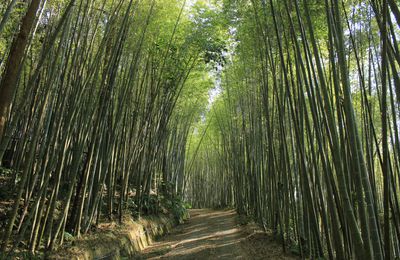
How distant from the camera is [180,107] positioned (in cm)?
1020

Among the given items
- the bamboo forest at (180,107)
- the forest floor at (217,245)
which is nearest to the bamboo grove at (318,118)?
the bamboo forest at (180,107)

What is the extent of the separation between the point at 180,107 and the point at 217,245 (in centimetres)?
538

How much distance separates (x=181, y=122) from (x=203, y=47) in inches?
188

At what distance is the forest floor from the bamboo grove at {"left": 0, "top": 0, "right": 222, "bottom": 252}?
0.98m

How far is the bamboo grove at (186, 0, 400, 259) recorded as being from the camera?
2.47 m

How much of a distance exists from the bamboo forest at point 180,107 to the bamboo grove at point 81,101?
3 cm

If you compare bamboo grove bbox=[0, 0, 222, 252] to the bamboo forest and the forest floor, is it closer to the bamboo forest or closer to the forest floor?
the bamboo forest

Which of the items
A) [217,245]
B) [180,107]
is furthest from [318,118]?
[180,107]

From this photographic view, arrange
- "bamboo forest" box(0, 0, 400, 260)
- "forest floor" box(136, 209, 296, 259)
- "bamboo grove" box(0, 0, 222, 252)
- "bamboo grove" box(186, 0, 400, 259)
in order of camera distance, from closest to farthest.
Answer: "bamboo grove" box(186, 0, 400, 259)
"bamboo forest" box(0, 0, 400, 260)
"bamboo grove" box(0, 0, 222, 252)
"forest floor" box(136, 209, 296, 259)

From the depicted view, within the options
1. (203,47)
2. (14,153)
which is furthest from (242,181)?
(14,153)

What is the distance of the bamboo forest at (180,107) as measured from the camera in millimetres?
2744

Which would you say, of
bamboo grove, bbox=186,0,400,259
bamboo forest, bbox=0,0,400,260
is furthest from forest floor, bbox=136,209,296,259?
bamboo grove, bbox=186,0,400,259

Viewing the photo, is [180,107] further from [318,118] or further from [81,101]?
[318,118]

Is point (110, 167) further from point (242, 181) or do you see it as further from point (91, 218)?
point (242, 181)
